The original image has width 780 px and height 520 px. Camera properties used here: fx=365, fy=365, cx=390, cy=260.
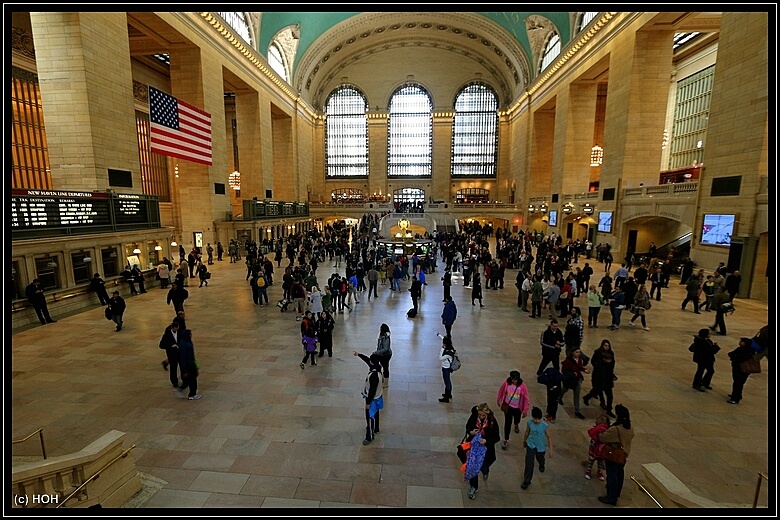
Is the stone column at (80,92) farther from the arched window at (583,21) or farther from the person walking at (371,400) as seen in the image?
the arched window at (583,21)

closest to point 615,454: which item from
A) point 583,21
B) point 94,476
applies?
point 94,476

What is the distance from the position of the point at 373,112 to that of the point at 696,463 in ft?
160

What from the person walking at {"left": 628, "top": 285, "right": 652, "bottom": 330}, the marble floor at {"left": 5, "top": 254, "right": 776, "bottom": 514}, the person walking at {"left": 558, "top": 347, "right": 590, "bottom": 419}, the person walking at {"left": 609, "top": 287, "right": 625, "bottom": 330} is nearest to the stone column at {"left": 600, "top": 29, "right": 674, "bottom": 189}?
the marble floor at {"left": 5, "top": 254, "right": 776, "bottom": 514}

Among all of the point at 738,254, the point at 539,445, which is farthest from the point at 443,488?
the point at 738,254

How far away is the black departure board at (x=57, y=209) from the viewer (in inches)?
395

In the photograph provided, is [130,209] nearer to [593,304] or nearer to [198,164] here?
[198,164]

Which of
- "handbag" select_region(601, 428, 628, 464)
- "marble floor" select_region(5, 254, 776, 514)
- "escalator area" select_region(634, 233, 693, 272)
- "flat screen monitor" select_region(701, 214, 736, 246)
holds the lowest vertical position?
"marble floor" select_region(5, 254, 776, 514)

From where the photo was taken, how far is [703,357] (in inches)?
239

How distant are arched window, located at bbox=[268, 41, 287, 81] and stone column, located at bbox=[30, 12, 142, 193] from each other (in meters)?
18.3

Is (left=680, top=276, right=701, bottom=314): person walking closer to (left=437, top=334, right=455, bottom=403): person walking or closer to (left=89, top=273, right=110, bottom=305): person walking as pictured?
(left=437, top=334, right=455, bottom=403): person walking

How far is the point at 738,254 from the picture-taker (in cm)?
1285

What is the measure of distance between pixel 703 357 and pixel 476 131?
153 ft

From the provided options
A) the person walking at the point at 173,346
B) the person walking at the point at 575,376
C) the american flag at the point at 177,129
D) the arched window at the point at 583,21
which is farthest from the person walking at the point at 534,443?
the arched window at the point at 583,21

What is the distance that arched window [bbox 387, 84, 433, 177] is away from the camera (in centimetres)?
Answer: 4781
